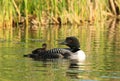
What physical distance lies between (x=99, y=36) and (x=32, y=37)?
2.82 meters

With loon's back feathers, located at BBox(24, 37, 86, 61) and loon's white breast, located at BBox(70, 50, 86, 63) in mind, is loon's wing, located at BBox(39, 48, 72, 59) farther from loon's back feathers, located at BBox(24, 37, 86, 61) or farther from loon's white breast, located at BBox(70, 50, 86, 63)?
loon's white breast, located at BBox(70, 50, 86, 63)

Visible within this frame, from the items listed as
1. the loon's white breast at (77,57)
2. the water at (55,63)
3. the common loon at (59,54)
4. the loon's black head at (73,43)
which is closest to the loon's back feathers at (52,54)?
the common loon at (59,54)

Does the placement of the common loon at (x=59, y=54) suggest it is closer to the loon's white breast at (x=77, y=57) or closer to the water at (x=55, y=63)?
the loon's white breast at (x=77, y=57)

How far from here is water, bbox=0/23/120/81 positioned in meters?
12.7

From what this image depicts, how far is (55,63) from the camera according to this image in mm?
15562

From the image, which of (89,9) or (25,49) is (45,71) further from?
(89,9)

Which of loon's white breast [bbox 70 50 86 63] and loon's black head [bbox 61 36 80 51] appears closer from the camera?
loon's white breast [bbox 70 50 86 63]

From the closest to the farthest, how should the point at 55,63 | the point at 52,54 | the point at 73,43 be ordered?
the point at 55,63
the point at 52,54
the point at 73,43

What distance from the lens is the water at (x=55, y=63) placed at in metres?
12.7

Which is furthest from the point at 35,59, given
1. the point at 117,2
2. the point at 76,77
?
the point at 117,2

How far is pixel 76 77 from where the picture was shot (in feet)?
41.5

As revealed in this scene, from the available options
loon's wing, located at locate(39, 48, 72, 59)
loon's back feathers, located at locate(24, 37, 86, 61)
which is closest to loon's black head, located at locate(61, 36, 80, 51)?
loon's back feathers, located at locate(24, 37, 86, 61)

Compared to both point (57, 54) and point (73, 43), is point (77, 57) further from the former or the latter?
point (73, 43)

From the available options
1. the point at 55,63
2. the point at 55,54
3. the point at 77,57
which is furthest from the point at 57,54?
the point at 55,63
